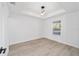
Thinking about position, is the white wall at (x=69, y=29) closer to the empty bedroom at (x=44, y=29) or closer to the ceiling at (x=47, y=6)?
the empty bedroom at (x=44, y=29)

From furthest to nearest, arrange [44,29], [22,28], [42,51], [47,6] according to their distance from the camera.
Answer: [44,29]
[22,28]
[47,6]
[42,51]

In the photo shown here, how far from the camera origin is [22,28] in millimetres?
4363

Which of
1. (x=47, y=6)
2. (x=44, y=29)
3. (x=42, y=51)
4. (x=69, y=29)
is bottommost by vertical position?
(x=42, y=51)

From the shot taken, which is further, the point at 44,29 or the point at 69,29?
the point at 44,29

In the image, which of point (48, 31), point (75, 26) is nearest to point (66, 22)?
point (75, 26)

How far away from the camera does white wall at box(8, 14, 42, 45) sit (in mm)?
3517

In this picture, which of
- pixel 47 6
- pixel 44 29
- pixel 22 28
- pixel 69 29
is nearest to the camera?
→ pixel 47 6

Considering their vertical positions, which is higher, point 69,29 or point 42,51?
point 69,29

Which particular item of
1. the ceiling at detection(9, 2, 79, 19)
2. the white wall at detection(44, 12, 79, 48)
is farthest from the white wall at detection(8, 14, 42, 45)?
the white wall at detection(44, 12, 79, 48)

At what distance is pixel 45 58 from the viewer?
846 mm

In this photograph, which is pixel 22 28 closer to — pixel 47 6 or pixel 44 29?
pixel 47 6

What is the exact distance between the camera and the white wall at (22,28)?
3517mm

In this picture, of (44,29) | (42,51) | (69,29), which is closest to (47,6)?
(69,29)

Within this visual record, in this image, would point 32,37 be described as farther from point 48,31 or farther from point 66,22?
point 66,22
